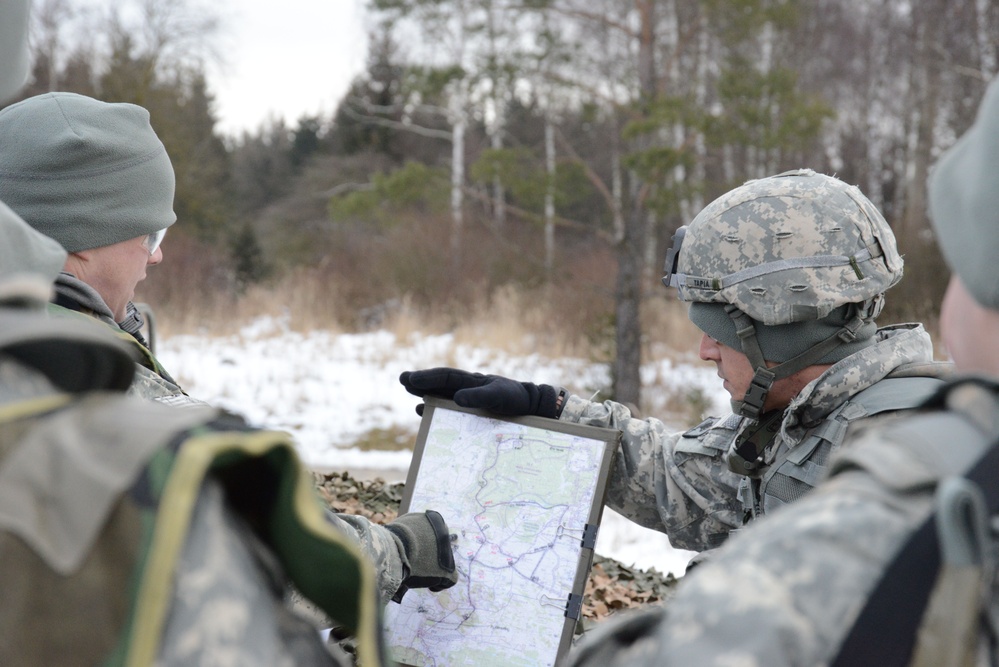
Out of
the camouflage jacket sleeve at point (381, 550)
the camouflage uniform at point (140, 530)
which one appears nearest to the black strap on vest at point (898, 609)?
the camouflage uniform at point (140, 530)

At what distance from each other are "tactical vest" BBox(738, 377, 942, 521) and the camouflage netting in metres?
1.02

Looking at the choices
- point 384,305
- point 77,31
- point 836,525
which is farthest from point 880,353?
point 77,31

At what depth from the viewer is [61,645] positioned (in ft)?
2.88

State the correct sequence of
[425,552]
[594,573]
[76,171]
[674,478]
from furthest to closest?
[594,573] → [674,478] → [425,552] → [76,171]

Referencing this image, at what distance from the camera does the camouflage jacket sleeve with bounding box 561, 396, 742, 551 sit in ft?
9.33

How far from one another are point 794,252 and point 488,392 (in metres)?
0.98

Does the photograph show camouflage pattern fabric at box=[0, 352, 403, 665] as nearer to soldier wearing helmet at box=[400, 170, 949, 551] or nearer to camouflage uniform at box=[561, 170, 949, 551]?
soldier wearing helmet at box=[400, 170, 949, 551]

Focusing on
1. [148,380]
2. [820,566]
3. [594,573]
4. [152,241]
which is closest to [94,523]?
[820,566]

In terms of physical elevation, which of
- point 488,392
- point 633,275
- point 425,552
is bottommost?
point 633,275

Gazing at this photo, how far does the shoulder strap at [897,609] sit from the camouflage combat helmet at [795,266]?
1694mm

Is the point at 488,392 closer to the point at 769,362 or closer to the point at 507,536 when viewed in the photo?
the point at 507,536

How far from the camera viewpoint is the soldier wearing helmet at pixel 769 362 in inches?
99.5

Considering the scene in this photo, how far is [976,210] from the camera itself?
1.10 meters

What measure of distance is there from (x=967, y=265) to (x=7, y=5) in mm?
1535
